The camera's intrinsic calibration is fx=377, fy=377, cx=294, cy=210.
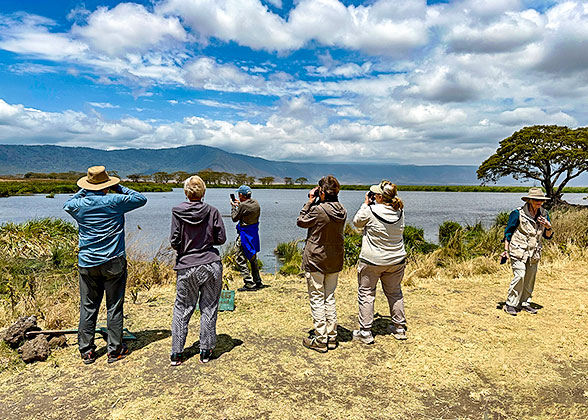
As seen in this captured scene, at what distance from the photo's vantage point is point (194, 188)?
3.67 meters

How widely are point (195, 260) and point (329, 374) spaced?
5.57ft

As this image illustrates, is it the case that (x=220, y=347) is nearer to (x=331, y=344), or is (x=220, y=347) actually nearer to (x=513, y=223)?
(x=331, y=344)

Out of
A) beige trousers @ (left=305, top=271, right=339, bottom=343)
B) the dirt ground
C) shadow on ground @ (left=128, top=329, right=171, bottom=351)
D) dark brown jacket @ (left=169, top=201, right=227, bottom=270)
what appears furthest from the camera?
shadow on ground @ (left=128, top=329, right=171, bottom=351)

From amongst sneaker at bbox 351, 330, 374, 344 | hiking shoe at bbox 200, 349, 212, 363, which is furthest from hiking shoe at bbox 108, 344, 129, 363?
sneaker at bbox 351, 330, 374, 344

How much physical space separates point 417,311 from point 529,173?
50.4 ft

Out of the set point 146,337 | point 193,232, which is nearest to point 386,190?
point 193,232

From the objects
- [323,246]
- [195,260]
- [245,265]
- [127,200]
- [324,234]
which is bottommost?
[245,265]

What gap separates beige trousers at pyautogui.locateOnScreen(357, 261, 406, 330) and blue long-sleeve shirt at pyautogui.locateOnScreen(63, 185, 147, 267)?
8.60ft

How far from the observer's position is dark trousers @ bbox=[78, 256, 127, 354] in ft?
12.2

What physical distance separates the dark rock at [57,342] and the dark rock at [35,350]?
0.16m

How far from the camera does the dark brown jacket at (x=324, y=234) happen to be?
12.8 ft

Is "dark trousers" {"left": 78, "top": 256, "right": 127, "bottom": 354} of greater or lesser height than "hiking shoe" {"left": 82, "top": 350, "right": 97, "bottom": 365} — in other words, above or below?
above

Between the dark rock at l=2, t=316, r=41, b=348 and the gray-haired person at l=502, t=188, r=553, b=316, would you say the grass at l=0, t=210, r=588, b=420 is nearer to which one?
the dark rock at l=2, t=316, r=41, b=348

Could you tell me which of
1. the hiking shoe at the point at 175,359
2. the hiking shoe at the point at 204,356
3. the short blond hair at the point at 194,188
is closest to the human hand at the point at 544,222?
the short blond hair at the point at 194,188
